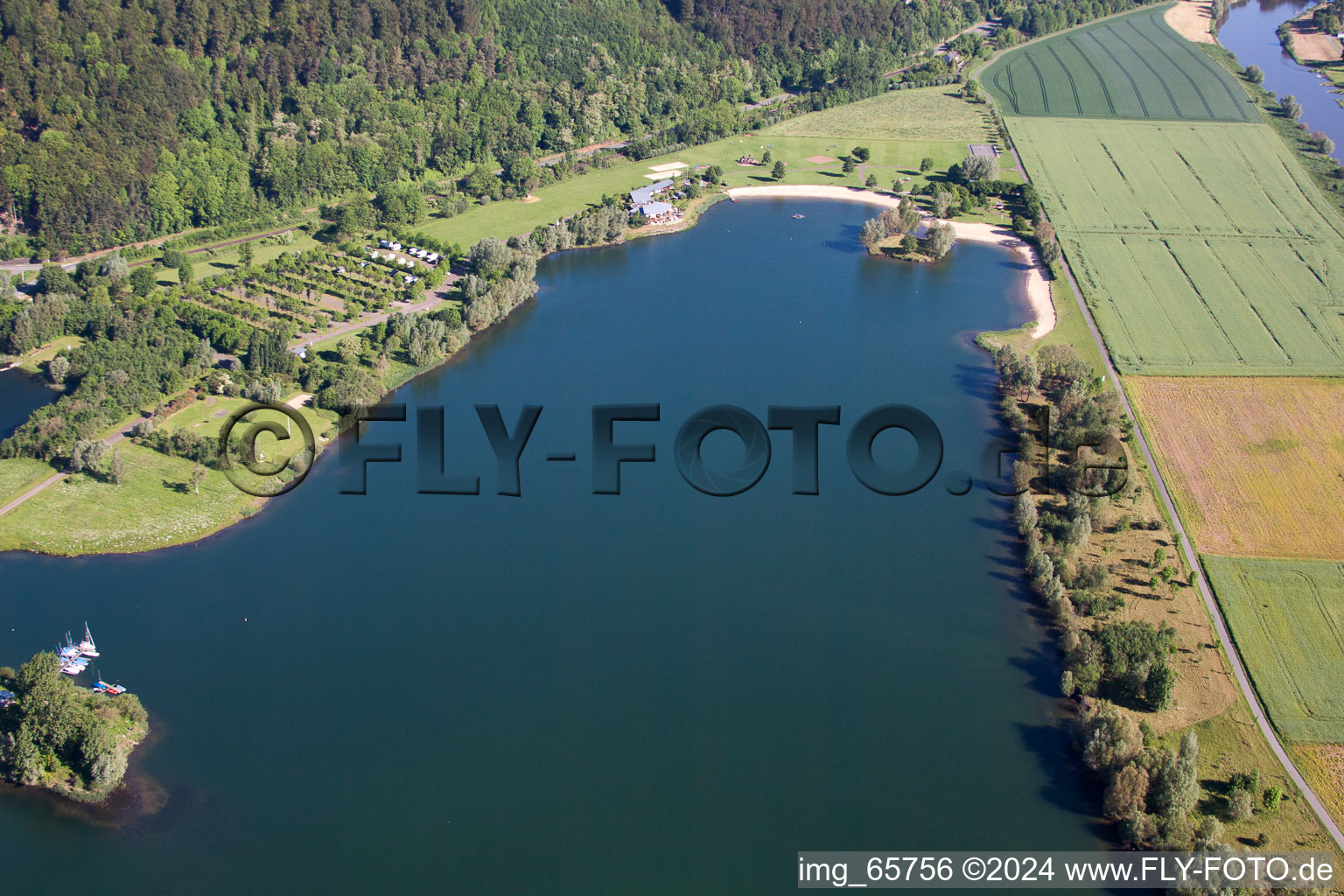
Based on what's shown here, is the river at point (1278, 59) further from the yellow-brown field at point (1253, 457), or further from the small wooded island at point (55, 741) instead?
the small wooded island at point (55, 741)

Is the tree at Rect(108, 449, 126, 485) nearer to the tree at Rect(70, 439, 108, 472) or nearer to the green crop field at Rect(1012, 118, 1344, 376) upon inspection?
the tree at Rect(70, 439, 108, 472)

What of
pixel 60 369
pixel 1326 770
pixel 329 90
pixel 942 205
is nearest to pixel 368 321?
pixel 60 369

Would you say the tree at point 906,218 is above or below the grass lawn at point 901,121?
below

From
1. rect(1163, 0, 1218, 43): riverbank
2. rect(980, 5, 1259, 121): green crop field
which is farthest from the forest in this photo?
rect(1163, 0, 1218, 43): riverbank

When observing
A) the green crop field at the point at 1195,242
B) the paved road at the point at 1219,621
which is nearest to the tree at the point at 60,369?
the paved road at the point at 1219,621

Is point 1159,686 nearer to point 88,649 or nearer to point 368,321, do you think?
point 88,649

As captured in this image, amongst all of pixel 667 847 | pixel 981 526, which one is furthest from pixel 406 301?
pixel 667 847

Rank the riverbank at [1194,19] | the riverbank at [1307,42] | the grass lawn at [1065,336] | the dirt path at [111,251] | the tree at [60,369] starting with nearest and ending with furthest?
1. the tree at [60,369]
2. the grass lawn at [1065,336]
3. the dirt path at [111,251]
4. the riverbank at [1307,42]
5. the riverbank at [1194,19]
